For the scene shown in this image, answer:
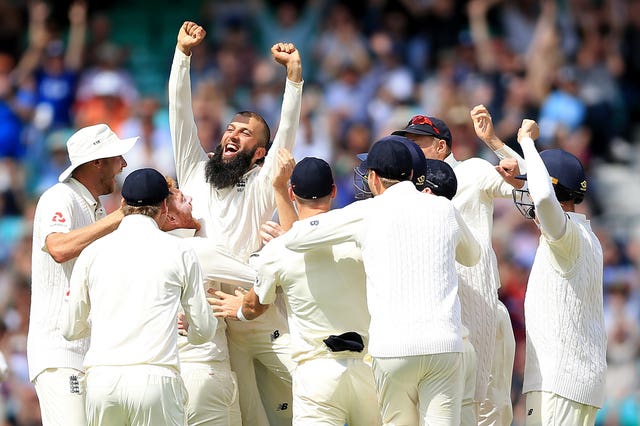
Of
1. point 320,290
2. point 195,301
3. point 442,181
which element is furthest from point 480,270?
point 195,301

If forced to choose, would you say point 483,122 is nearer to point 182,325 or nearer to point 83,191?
point 182,325

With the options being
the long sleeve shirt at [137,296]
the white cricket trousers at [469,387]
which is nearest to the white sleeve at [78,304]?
the long sleeve shirt at [137,296]

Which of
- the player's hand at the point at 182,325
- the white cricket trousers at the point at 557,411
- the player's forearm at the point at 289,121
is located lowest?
the white cricket trousers at the point at 557,411

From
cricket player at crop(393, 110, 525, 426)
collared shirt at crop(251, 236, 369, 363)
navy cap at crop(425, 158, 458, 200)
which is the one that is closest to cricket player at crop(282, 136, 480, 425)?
collared shirt at crop(251, 236, 369, 363)

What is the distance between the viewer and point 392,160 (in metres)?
7.42

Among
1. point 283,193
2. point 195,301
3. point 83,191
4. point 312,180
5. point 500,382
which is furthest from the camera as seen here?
point 500,382

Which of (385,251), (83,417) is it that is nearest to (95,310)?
(83,417)

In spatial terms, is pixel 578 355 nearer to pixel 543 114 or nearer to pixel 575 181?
pixel 575 181

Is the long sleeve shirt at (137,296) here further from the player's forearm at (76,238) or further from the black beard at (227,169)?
the black beard at (227,169)

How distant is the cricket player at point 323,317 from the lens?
772cm

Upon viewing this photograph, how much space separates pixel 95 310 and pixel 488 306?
262 cm

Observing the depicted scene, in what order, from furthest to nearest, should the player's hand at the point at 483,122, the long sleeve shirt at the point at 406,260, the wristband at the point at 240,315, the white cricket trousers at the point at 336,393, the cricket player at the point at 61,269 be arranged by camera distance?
the player's hand at the point at 483,122 → the wristband at the point at 240,315 → the cricket player at the point at 61,269 → the white cricket trousers at the point at 336,393 → the long sleeve shirt at the point at 406,260

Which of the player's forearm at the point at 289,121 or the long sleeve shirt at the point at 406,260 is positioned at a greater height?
the player's forearm at the point at 289,121

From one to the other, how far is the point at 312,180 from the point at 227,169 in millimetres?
1203
